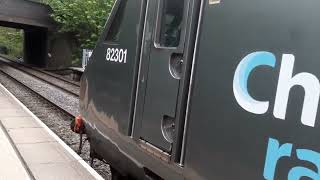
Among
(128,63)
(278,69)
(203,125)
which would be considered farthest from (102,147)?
(278,69)

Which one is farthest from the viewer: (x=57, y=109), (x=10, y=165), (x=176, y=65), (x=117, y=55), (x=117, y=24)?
(x=57, y=109)

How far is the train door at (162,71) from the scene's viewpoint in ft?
10.6

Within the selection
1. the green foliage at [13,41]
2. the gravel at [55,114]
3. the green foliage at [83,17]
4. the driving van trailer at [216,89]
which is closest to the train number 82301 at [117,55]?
the driving van trailer at [216,89]

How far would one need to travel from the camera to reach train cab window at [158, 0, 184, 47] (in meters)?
3.41

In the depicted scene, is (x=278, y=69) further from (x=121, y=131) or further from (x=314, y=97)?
(x=121, y=131)

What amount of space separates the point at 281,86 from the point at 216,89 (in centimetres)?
55

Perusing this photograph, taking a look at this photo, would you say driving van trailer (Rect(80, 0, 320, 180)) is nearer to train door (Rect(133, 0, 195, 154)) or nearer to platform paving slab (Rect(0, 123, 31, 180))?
train door (Rect(133, 0, 195, 154))

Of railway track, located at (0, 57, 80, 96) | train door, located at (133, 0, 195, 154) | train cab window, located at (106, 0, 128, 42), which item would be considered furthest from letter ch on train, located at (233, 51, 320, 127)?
railway track, located at (0, 57, 80, 96)

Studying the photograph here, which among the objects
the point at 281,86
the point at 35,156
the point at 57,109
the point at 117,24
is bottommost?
the point at 57,109

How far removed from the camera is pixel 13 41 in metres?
69.9

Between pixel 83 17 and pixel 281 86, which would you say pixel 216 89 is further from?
pixel 83 17

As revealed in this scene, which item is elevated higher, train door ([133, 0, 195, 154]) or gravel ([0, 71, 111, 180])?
train door ([133, 0, 195, 154])

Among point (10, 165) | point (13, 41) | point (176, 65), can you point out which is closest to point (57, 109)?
point (10, 165)

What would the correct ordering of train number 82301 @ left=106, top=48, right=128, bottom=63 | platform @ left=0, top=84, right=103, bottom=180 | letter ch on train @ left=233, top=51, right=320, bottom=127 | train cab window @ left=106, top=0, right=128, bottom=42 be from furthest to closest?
1. platform @ left=0, top=84, right=103, bottom=180
2. train cab window @ left=106, top=0, right=128, bottom=42
3. train number 82301 @ left=106, top=48, right=128, bottom=63
4. letter ch on train @ left=233, top=51, right=320, bottom=127
